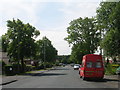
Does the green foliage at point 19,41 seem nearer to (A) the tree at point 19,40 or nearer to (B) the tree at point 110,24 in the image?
(A) the tree at point 19,40

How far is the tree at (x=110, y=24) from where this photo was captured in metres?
31.5

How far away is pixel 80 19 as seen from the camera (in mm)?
67312

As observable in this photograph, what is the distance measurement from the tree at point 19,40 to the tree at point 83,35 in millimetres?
21726

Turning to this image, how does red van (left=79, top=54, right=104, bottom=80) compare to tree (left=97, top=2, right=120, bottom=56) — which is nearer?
red van (left=79, top=54, right=104, bottom=80)

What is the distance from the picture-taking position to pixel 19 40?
43938mm

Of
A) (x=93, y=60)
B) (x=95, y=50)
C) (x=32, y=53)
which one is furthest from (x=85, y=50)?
(x=93, y=60)

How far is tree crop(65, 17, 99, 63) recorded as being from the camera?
2509 inches

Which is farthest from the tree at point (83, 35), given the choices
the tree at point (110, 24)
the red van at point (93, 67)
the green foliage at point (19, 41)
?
the red van at point (93, 67)

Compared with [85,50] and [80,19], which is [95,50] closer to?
[85,50]

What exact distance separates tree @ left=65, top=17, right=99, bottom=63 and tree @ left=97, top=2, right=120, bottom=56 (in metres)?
27.6

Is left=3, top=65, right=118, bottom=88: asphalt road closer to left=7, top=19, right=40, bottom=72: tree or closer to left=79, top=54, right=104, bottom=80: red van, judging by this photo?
left=79, top=54, right=104, bottom=80: red van

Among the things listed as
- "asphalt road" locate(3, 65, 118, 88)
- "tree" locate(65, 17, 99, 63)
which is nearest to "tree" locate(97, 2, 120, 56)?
"asphalt road" locate(3, 65, 118, 88)

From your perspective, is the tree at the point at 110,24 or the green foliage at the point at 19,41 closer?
the tree at the point at 110,24

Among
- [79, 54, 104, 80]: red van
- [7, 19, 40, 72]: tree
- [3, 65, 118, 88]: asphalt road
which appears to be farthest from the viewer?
[7, 19, 40, 72]: tree
